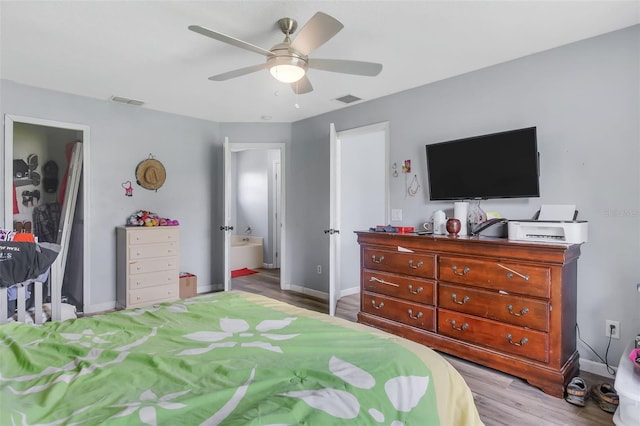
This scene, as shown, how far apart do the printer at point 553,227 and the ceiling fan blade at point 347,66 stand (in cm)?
150

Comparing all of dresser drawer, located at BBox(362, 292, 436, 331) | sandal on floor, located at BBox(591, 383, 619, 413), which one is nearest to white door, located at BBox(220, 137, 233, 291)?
dresser drawer, located at BBox(362, 292, 436, 331)

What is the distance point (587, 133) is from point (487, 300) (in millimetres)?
1385

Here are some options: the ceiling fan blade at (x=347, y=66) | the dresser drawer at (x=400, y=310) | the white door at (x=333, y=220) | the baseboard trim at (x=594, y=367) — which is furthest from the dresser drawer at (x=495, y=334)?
the ceiling fan blade at (x=347, y=66)

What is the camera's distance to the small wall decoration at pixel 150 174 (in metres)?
4.19

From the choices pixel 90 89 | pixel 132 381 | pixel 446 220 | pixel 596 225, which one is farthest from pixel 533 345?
pixel 90 89

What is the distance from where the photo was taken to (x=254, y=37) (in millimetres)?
2441

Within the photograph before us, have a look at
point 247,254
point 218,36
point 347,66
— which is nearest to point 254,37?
point 218,36

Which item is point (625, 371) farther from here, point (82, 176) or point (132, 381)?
point (82, 176)

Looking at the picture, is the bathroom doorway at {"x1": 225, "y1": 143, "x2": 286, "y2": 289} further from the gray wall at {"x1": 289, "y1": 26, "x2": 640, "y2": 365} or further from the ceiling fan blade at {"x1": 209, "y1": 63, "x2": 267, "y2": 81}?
the gray wall at {"x1": 289, "y1": 26, "x2": 640, "y2": 365}

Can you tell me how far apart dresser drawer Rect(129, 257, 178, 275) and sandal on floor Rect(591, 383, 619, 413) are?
13.2 ft

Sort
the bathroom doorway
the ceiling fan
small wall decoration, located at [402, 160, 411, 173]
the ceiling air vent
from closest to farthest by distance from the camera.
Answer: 1. the ceiling fan
2. small wall decoration, located at [402, 160, 411, 173]
3. the ceiling air vent
4. the bathroom doorway

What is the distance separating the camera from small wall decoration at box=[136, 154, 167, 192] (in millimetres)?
4191

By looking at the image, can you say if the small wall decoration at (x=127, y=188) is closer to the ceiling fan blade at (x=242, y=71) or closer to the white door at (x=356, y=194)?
the ceiling fan blade at (x=242, y=71)

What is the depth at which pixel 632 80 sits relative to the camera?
90.0 inches
